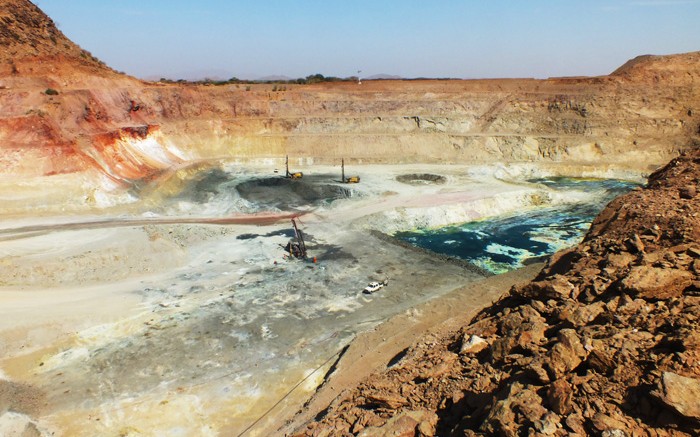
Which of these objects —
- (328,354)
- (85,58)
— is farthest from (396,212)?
(85,58)

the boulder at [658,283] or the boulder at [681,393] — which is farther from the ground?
the boulder at [658,283]

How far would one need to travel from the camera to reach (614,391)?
779cm

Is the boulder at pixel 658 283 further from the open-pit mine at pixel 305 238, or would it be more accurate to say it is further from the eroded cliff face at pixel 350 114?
the eroded cliff face at pixel 350 114

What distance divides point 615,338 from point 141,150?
46185 millimetres

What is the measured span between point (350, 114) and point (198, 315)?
43673 millimetres

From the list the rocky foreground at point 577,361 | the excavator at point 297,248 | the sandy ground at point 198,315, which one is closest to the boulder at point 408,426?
the rocky foreground at point 577,361

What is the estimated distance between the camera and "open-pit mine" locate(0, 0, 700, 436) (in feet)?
39.4

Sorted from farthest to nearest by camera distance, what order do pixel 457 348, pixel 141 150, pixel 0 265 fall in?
1. pixel 141 150
2. pixel 0 265
3. pixel 457 348

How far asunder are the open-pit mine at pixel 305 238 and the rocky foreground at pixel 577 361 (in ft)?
0.23

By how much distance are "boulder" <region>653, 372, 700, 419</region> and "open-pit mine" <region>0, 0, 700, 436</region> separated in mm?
73

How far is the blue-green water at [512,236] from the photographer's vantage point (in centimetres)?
2981

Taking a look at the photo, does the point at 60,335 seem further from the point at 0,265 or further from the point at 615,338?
the point at 615,338

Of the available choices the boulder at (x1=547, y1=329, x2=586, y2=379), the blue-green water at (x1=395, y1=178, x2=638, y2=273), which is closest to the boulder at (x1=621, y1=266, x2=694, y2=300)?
the boulder at (x1=547, y1=329, x2=586, y2=379)

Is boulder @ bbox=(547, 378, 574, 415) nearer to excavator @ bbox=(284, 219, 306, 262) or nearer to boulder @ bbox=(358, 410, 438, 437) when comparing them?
boulder @ bbox=(358, 410, 438, 437)
